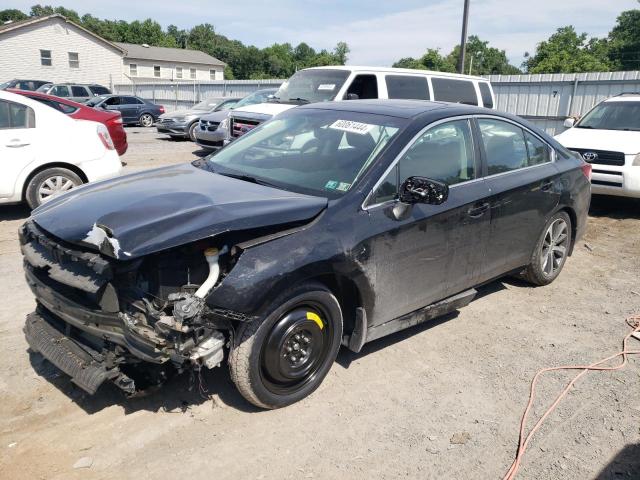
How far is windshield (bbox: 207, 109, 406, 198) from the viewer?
12.2ft

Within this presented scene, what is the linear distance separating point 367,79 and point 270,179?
7024 millimetres

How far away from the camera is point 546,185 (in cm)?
504

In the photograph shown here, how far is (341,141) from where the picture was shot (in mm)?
4043

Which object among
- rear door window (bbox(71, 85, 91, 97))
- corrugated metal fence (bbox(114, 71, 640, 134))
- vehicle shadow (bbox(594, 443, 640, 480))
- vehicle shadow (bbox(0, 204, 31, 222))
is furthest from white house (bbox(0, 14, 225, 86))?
vehicle shadow (bbox(594, 443, 640, 480))

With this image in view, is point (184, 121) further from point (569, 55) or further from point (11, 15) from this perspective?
point (11, 15)

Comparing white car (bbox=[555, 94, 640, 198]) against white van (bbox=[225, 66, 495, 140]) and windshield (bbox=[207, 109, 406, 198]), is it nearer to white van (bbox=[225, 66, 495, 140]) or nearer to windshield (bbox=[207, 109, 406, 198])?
white van (bbox=[225, 66, 495, 140])

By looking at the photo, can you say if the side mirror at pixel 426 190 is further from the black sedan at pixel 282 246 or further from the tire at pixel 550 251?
the tire at pixel 550 251

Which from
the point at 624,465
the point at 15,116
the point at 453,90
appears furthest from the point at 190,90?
the point at 624,465

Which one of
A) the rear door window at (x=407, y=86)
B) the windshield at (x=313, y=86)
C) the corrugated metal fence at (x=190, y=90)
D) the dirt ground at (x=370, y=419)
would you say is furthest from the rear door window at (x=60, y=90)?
the dirt ground at (x=370, y=419)

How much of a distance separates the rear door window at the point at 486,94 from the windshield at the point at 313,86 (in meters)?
3.45

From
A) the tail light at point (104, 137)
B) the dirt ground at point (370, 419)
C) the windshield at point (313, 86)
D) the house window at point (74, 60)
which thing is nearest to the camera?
the dirt ground at point (370, 419)

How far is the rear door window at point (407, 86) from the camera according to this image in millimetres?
10305

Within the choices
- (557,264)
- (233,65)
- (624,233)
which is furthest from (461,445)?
(233,65)

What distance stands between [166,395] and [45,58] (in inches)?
1762
